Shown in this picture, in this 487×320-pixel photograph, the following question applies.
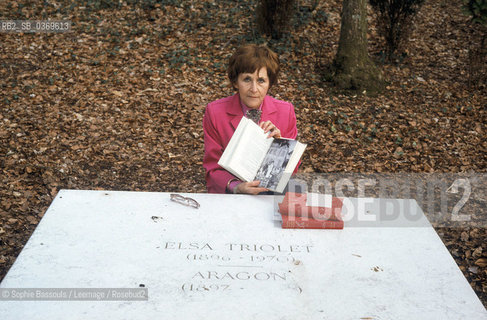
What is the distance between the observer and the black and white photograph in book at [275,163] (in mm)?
2580

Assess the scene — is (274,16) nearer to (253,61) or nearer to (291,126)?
(291,126)

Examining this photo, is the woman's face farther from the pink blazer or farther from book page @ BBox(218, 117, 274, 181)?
book page @ BBox(218, 117, 274, 181)

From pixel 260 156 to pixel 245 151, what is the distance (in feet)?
0.35

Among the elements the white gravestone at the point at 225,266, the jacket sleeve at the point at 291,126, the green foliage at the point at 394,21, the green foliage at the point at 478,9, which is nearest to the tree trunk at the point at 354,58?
the green foliage at the point at 394,21

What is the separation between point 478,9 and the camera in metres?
5.67

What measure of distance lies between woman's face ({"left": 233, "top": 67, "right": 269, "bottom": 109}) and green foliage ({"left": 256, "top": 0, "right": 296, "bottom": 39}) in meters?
4.27

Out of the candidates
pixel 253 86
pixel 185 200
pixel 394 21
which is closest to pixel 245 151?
pixel 185 200

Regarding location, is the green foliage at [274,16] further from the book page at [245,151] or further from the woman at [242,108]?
the book page at [245,151]

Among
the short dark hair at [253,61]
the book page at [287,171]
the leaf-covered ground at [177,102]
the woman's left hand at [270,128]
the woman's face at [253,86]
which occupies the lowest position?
the leaf-covered ground at [177,102]

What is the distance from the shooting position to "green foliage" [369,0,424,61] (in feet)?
21.6

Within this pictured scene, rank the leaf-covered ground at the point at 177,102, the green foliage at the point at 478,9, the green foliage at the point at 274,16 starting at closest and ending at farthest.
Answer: the leaf-covered ground at the point at 177,102 → the green foliage at the point at 478,9 → the green foliage at the point at 274,16

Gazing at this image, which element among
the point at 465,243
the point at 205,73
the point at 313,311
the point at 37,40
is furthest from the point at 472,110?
the point at 37,40

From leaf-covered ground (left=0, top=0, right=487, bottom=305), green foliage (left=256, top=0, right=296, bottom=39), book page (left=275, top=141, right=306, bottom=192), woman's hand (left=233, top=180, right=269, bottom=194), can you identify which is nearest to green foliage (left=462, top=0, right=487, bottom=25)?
leaf-covered ground (left=0, top=0, right=487, bottom=305)

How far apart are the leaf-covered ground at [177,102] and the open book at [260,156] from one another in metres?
1.87
